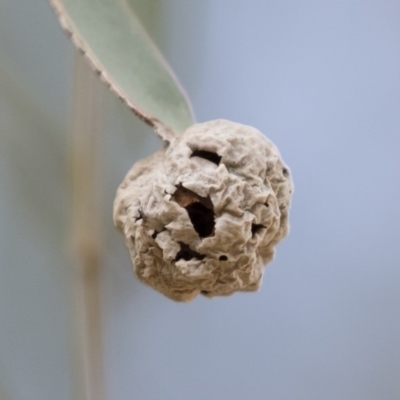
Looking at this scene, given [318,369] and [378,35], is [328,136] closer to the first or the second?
[378,35]

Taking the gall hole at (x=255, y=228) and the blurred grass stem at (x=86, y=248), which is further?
the blurred grass stem at (x=86, y=248)

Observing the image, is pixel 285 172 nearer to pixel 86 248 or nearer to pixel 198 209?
pixel 198 209

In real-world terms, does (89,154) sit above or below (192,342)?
above

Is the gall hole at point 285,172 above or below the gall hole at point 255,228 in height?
above

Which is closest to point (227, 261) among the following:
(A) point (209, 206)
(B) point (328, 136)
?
(A) point (209, 206)

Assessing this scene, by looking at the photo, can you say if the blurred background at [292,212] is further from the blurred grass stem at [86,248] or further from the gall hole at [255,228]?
the gall hole at [255,228]

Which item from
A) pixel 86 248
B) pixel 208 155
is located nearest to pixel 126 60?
pixel 208 155

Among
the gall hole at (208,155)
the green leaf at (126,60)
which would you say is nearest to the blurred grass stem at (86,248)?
the green leaf at (126,60)
